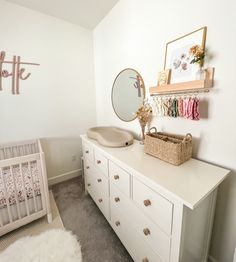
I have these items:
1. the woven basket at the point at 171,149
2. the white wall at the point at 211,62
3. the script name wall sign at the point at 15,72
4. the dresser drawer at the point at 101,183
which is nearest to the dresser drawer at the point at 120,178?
the dresser drawer at the point at 101,183

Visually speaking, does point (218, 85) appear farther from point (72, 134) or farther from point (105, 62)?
point (72, 134)

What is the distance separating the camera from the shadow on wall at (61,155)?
2.30 metres

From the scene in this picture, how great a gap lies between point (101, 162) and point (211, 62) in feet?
3.97

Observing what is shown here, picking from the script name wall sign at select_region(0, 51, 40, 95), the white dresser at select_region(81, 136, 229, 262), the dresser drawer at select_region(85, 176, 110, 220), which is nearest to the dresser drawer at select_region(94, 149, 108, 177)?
the white dresser at select_region(81, 136, 229, 262)

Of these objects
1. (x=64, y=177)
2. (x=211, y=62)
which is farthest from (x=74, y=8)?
(x=64, y=177)

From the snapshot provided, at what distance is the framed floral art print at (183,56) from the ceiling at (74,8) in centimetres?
112

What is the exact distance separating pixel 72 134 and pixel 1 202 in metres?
1.30

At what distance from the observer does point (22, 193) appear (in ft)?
4.76

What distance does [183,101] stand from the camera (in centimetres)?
109

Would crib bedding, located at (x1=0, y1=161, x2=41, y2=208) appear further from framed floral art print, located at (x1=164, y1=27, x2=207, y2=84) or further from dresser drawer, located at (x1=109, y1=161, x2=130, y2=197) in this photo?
framed floral art print, located at (x1=164, y1=27, x2=207, y2=84)

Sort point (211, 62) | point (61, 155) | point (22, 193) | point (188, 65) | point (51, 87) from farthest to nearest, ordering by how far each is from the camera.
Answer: point (61, 155), point (51, 87), point (22, 193), point (188, 65), point (211, 62)

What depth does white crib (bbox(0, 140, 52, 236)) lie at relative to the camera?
1371 millimetres

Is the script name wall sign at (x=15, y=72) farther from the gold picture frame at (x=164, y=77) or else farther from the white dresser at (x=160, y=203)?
the gold picture frame at (x=164, y=77)

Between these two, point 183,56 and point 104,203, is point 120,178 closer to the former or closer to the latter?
point 104,203
